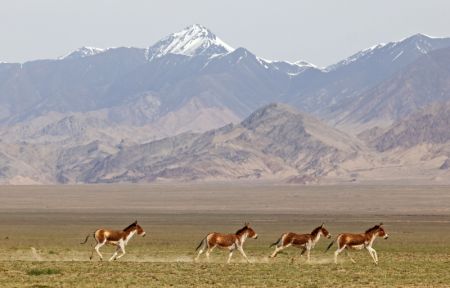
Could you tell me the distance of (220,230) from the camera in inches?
2442

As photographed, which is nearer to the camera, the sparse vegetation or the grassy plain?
the grassy plain

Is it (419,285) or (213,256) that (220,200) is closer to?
(213,256)

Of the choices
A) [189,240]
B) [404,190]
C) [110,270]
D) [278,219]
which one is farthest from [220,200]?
[110,270]

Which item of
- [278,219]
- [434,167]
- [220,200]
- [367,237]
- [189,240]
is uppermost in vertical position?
[434,167]

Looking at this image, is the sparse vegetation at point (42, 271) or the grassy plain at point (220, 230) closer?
the grassy plain at point (220, 230)

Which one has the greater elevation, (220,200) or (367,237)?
(220,200)

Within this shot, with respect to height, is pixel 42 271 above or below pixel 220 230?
below

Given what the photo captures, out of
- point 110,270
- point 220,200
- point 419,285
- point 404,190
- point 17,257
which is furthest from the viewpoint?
point 404,190

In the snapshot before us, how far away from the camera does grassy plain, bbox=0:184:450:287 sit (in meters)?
25.5

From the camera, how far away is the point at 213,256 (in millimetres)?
34375

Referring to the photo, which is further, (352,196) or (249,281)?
(352,196)

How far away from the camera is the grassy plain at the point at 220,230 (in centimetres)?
2548

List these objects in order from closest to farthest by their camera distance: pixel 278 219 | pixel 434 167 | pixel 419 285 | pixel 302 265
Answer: pixel 419 285 → pixel 302 265 → pixel 278 219 → pixel 434 167

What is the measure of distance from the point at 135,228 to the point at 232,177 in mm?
166861
